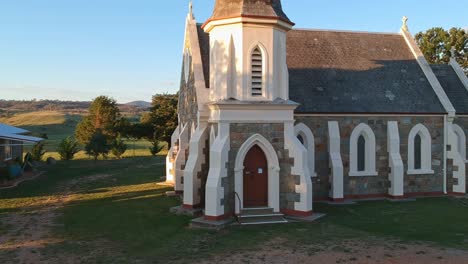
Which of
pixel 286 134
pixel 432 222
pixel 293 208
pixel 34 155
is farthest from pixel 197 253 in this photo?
pixel 34 155

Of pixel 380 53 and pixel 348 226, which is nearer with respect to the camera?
pixel 348 226

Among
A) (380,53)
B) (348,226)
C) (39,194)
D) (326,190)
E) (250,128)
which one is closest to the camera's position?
(348,226)

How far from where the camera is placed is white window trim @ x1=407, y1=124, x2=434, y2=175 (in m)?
21.0

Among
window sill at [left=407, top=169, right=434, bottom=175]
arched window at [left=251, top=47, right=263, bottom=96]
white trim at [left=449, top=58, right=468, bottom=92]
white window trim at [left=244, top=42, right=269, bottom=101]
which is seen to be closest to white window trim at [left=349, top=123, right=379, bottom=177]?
window sill at [left=407, top=169, right=434, bottom=175]

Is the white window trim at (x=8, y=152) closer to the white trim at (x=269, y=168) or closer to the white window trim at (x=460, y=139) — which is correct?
the white trim at (x=269, y=168)

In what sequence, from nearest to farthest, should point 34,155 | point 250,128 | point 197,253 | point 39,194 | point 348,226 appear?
1. point 197,253
2. point 348,226
3. point 250,128
4. point 39,194
5. point 34,155

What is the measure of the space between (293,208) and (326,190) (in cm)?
438

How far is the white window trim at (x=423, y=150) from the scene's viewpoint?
68.8 ft

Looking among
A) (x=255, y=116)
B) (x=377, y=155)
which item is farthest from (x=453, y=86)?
(x=255, y=116)

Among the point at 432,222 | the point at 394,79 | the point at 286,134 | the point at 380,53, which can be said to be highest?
the point at 380,53

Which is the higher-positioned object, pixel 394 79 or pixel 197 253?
pixel 394 79

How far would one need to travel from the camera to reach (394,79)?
22.3 metres

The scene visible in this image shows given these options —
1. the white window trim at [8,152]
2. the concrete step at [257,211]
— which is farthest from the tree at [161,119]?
the concrete step at [257,211]

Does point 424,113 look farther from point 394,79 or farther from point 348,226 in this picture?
point 348,226
